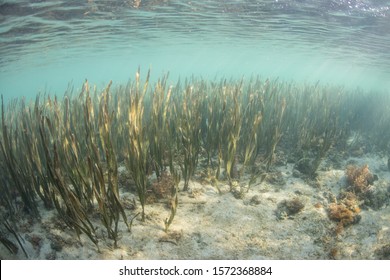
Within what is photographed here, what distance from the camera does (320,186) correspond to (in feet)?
20.5

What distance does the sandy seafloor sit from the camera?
4.17m

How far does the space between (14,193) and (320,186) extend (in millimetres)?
6207

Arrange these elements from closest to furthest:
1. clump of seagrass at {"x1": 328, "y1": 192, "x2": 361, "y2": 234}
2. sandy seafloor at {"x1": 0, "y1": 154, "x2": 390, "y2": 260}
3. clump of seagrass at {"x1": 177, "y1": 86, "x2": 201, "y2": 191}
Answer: sandy seafloor at {"x1": 0, "y1": 154, "x2": 390, "y2": 260} → clump of seagrass at {"x1": 328, "y1": 192, "x2": 361, "y2": 234} → clump of seagrass at {"x1": 177, "y1": 86, "x2": 201, "y2": 191}

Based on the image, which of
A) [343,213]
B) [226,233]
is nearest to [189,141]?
[226,233]

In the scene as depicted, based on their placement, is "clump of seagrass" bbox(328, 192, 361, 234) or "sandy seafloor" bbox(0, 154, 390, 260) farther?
"clump of seagrass" bbox(328, 192, 361, 234)

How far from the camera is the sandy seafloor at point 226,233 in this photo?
417 centimetres

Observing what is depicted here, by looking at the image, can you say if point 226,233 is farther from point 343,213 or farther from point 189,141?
point 343,213

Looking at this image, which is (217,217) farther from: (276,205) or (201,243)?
(276,205)

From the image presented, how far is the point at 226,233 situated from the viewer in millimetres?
4609

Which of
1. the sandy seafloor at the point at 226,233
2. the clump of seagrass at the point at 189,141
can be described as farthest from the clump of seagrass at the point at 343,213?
the clump of seagrass at the point at 189,141

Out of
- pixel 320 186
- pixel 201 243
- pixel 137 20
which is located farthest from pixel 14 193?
pixel 137 20

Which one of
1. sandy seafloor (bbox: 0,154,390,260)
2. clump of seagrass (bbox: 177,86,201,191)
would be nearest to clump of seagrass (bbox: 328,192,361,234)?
sandy seafloor (bbox: 0,154,390,260)

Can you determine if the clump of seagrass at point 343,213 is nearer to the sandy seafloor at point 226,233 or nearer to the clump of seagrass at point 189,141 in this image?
the sandy seafloor at point 226,233

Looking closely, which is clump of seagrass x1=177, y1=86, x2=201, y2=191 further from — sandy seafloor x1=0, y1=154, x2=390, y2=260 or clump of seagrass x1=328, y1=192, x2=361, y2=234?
clump of seagrass x1=328, y1=192, x2=361, y2=234
